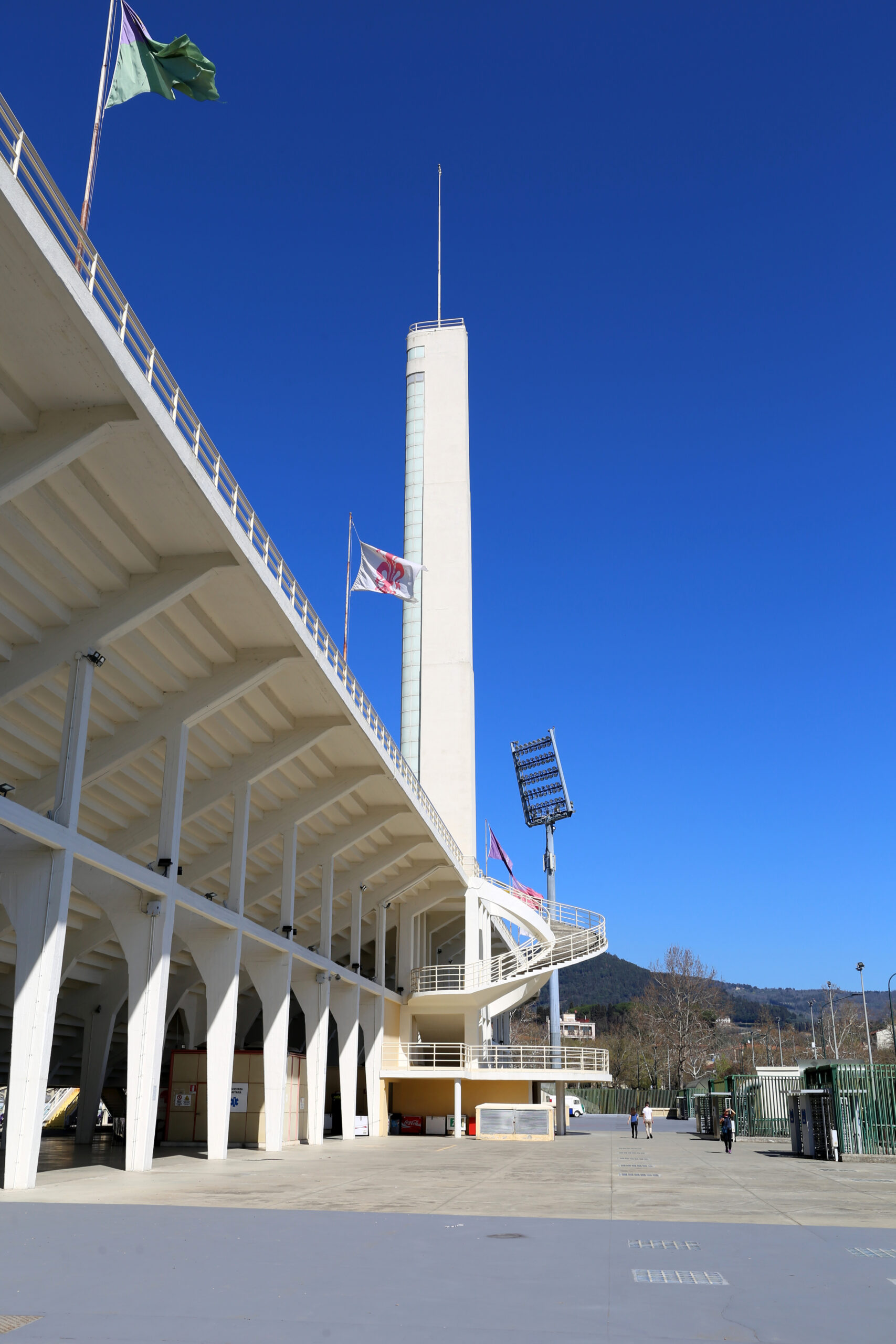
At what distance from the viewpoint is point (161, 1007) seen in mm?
20844

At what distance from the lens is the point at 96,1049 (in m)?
32.8

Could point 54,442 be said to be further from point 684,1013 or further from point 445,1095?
point 684,1013

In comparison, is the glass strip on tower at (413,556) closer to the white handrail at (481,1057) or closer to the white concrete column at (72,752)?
the white handrail at (481,1057)

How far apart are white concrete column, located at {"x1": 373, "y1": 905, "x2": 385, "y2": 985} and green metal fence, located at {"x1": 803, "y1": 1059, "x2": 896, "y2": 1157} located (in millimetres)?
20003

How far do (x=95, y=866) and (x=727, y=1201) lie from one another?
12.2 metres

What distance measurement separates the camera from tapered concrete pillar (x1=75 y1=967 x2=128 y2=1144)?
104ft

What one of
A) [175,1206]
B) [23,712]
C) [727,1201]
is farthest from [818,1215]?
[23,712]

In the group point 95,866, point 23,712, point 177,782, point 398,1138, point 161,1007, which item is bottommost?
point 398,1138

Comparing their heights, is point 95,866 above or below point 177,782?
below

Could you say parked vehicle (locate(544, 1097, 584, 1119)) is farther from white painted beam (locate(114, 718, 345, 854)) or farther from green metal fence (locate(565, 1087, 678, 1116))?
white painted beam (locate(114, 718, 345, 854))

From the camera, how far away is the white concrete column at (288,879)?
3008 cm

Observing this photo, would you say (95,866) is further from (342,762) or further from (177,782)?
(342,762)

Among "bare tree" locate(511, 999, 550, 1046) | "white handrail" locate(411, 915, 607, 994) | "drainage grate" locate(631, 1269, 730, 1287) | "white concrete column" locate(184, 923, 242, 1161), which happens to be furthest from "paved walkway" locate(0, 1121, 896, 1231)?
"bare tree" locate(511, 999, 550, 1046)

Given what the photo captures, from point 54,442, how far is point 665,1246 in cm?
1282
